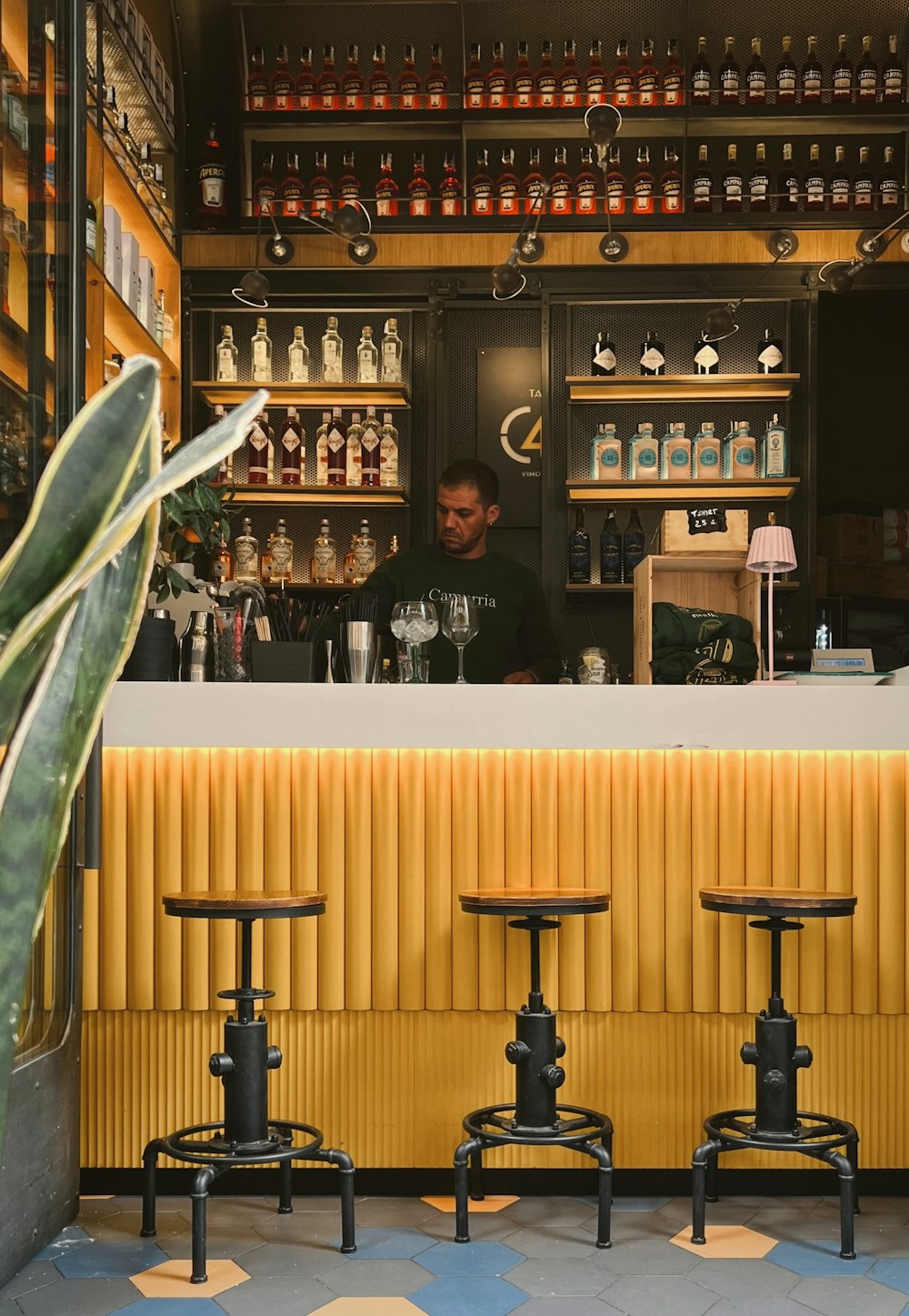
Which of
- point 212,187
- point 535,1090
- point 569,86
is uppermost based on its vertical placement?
point 569,86

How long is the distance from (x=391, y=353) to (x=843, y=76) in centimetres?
219

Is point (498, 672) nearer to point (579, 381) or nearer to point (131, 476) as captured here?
point (579, 381)

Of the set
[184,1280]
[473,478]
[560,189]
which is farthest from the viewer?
[560,189]

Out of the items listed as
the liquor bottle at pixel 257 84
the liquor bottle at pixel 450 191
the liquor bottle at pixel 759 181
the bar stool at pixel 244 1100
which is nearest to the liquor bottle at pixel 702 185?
the liquor bottle at pixel 759 181

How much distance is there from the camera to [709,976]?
2969mm

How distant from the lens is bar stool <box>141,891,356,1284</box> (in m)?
2.50

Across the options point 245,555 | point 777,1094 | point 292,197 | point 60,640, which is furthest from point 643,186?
point 60,640

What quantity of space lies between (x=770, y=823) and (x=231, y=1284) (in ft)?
4.91

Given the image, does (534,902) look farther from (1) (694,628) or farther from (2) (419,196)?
(2) (419,196)

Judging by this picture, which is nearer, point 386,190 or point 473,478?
point 473,478

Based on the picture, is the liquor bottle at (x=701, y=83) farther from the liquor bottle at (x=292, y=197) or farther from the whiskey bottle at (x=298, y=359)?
the whiskey bottle at (x=298, y=359)

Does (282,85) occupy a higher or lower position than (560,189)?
higher

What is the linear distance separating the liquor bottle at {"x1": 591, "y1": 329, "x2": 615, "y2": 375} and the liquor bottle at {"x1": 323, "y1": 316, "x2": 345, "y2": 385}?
1053mm

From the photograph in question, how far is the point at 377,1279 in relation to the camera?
95.7 inches
